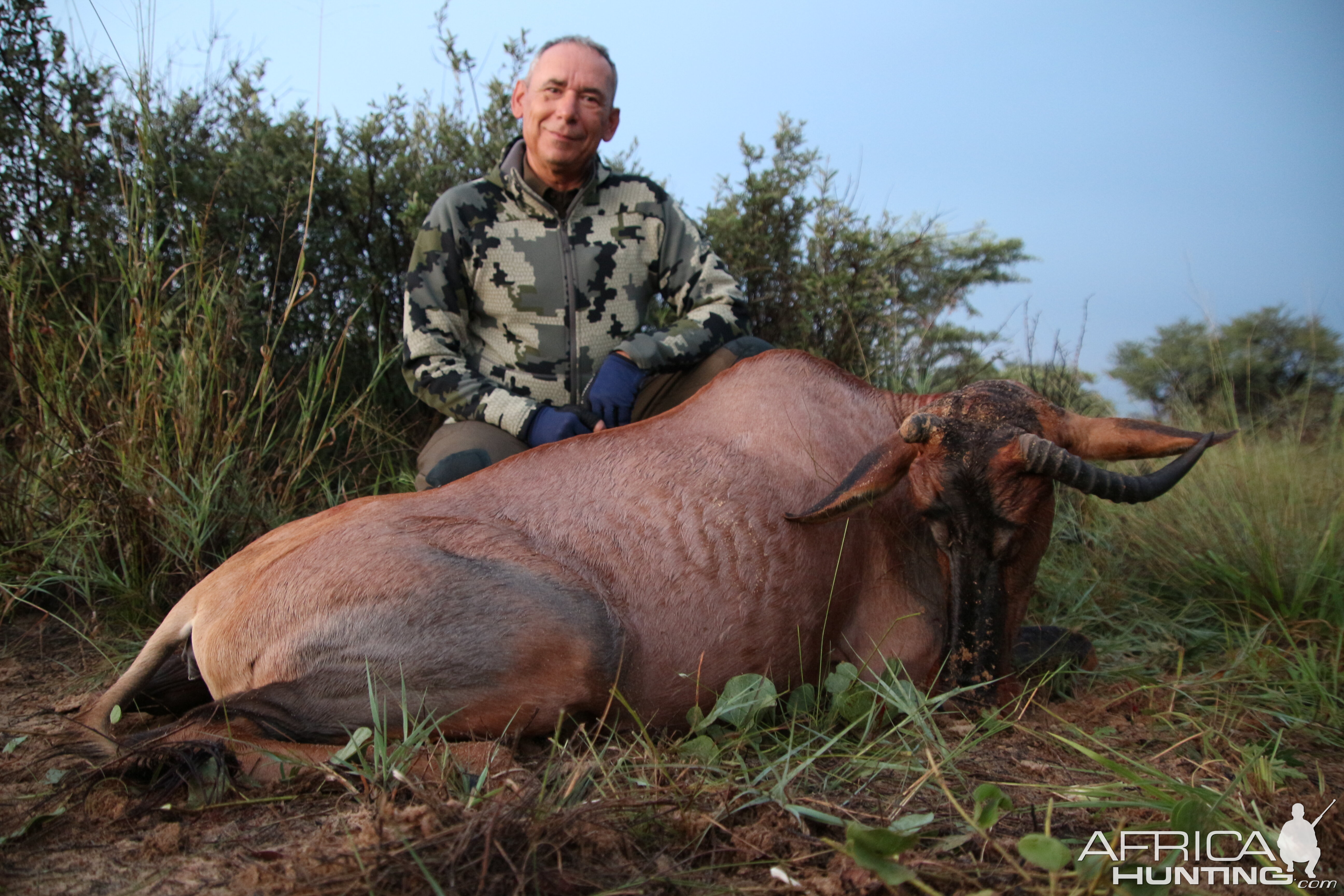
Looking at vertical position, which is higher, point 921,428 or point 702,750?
point 921,428

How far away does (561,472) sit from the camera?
270 cm

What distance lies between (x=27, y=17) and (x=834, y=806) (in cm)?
566

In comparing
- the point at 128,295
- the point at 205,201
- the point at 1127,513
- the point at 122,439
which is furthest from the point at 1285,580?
the point at 205,201

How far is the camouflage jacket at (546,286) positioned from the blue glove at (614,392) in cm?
29

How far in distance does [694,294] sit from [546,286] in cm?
78

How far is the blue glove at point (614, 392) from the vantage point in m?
3.84

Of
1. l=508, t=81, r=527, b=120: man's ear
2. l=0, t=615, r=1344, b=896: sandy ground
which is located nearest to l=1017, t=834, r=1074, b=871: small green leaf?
l=0, t=615, r=1344, b=896: sandy ground

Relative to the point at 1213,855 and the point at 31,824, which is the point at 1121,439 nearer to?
the point at 1213,855

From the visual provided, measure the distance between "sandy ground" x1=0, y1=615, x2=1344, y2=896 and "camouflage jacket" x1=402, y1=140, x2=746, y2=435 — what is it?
2315mm

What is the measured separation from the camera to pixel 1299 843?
6.42ft

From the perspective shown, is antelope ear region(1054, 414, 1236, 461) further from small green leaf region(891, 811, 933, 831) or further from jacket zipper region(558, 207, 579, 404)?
jacket zipper region(558, 207, 579, 404)

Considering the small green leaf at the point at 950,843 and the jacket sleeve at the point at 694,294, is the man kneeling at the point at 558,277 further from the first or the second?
the small green leaf at the point at 950,843

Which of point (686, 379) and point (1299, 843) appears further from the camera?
point (686, 379)

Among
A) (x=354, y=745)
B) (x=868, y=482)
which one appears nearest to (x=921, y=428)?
(x=868, y=482)
